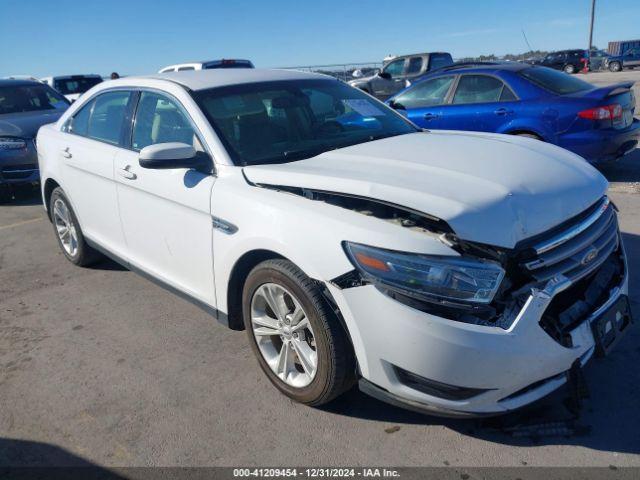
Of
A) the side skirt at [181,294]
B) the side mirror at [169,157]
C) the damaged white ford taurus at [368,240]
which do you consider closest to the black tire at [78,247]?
the side skirt at [181,294]

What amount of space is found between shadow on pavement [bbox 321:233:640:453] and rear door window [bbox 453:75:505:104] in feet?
15.6

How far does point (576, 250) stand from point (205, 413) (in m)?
2.04

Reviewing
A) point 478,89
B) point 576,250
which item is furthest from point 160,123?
point 478,89

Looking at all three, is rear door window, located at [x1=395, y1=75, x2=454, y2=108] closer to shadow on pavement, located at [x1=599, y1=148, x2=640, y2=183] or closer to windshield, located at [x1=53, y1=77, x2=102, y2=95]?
shadow on pavement, located at [x1=599, y1=148, x2=640, y2=183]

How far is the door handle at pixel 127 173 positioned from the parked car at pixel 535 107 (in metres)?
3.41

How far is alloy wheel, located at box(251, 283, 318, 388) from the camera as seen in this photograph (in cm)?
274

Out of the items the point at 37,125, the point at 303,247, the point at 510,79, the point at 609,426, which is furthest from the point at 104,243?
the point at 510,79

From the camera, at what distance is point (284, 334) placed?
2852 mm

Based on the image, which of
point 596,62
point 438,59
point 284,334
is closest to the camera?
point 284,334

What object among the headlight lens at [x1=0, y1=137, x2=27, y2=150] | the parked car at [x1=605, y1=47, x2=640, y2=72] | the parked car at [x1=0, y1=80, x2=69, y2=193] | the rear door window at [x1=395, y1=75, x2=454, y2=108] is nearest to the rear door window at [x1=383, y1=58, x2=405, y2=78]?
the rear door window at [x1=395, y1=75, x2=454, y2=108]

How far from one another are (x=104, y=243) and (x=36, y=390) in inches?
56.3

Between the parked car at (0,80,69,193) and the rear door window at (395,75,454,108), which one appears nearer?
the rear door window at (395,75,454,108)

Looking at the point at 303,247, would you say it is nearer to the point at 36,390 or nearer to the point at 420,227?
the point at 420,227

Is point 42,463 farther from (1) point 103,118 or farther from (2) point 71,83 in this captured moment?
(2) point 71,83
